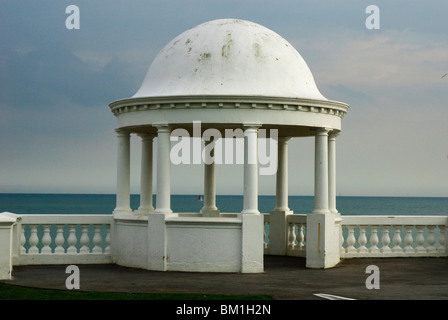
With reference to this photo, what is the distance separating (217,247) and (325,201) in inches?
137

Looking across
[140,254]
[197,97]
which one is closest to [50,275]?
[140,254]

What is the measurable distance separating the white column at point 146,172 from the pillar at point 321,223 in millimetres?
5427

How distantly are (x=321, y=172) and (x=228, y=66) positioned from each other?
12.7 feet

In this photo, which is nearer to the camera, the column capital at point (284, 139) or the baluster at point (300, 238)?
the baluster at point (300, 238)

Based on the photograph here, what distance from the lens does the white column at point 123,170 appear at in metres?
21.7

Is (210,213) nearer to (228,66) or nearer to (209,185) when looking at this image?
(209,185)

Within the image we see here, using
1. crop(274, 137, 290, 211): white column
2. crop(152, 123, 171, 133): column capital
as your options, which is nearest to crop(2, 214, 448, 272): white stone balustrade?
crop(274, 137, 290, 211): white column

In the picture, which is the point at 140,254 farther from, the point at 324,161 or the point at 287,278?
the point at 324,161

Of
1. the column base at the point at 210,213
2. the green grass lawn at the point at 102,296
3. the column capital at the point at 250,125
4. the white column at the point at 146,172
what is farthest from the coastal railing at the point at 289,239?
the green grass lawn at the point at 102,296

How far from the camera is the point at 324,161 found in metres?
20.4

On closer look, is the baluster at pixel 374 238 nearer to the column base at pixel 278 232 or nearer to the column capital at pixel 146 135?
the column base at pixel 278 232

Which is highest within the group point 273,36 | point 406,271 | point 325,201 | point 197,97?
point 273,36
